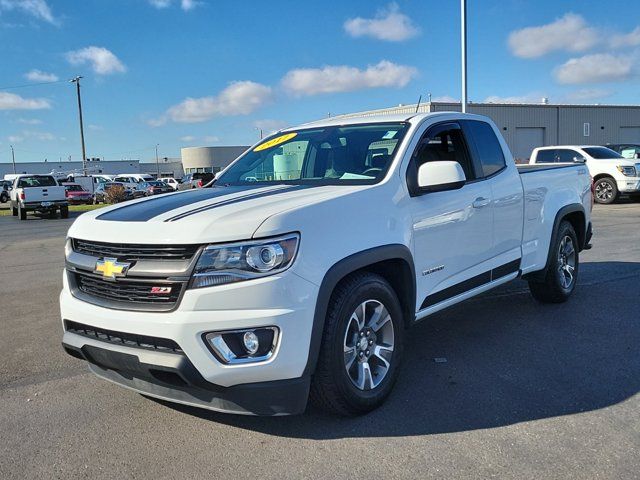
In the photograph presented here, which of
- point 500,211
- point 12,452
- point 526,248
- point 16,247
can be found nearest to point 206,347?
point 12,452

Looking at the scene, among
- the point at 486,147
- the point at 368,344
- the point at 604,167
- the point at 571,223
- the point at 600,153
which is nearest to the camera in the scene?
the point at 368,344

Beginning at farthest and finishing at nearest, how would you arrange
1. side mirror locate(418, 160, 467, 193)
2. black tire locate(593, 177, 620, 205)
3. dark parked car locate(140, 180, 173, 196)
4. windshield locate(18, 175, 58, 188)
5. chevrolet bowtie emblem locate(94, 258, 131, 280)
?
dark parked car locate(140, 180, 173, 196)
windshield locate(18, 175, 58, 188)
black tire locate(593, 177, 620, 205)
side mirror locate(418, 160, 467, 193)
chevrolet bowtie emblem locate(94, 258, 131, 280)

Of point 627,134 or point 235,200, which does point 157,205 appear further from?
point 627,134

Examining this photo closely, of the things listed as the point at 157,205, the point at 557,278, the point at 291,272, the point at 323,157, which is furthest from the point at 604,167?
the point at 291,272

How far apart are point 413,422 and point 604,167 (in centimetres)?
1705

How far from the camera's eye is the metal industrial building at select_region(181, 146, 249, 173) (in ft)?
314

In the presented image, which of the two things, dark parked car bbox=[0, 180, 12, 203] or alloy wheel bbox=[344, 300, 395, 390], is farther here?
dark parked car bbox=[0, 180, 12, 203]

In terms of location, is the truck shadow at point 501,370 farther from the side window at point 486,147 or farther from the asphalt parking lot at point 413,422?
the side window at point 486,147

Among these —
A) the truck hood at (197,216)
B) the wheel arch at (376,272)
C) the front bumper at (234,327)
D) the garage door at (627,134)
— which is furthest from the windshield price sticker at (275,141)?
the garage door at (627,134)

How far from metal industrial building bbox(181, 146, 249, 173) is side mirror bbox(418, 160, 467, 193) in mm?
92731

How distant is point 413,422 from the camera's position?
3365mm

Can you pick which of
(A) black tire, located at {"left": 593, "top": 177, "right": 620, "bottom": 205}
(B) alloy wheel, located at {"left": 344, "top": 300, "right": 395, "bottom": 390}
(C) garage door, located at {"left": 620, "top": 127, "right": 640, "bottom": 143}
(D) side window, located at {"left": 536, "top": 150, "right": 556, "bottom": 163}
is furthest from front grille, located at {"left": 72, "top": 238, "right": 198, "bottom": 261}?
(C) garage door, located at {"left": 620, "top": 127, "right": 640, "bottom": 143}

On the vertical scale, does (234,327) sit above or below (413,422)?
above

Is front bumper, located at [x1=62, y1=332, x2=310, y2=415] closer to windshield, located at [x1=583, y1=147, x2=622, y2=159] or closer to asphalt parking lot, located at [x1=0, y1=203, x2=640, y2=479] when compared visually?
asphalt parking lot, located at [x1=0, y1=203, x2=640, y2=479]
